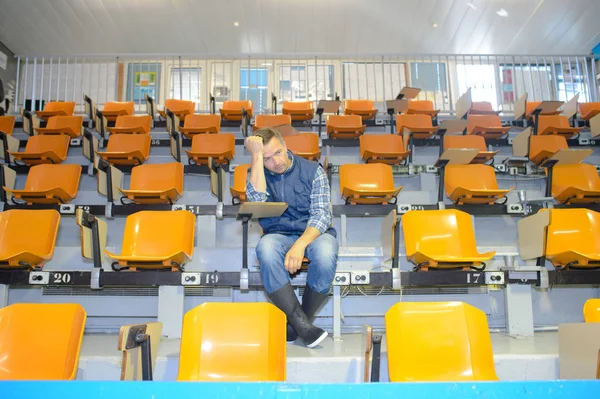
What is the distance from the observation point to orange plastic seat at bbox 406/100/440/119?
519cm

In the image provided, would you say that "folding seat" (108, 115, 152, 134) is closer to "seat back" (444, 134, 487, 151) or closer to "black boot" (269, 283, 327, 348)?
"seat back" (444, 134, 487, 151)

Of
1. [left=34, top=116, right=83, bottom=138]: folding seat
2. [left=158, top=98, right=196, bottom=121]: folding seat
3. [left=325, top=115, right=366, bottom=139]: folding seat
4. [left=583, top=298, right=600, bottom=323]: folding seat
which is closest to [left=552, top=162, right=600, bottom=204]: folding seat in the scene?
[left=325, top=115, right=366, bottom=139]: folding seat

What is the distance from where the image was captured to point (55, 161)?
12.7ft

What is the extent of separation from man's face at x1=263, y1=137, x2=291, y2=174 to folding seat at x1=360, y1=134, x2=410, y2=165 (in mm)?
1849

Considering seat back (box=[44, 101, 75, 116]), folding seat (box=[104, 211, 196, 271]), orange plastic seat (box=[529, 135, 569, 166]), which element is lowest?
folding seat (box=[104, 211, 196, 271])

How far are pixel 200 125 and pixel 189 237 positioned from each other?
103 inches

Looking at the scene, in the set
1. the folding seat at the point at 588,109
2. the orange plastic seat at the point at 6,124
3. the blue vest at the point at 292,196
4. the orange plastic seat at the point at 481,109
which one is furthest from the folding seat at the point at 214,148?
the folding seat at the point at 588,109

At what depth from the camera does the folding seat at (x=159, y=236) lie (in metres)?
2.38

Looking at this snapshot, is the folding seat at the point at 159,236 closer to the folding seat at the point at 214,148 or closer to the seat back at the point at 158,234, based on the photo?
the seat back at the point at 158,234

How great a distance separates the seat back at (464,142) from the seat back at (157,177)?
2.22 meters

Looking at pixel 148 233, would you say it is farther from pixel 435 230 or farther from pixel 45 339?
pixel 435 230

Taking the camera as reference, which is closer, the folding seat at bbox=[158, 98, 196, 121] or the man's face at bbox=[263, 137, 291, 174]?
the man's face at bbox=[263, 137, 291, 174]

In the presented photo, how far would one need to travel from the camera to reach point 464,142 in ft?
13.2

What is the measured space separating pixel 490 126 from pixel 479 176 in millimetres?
1569
